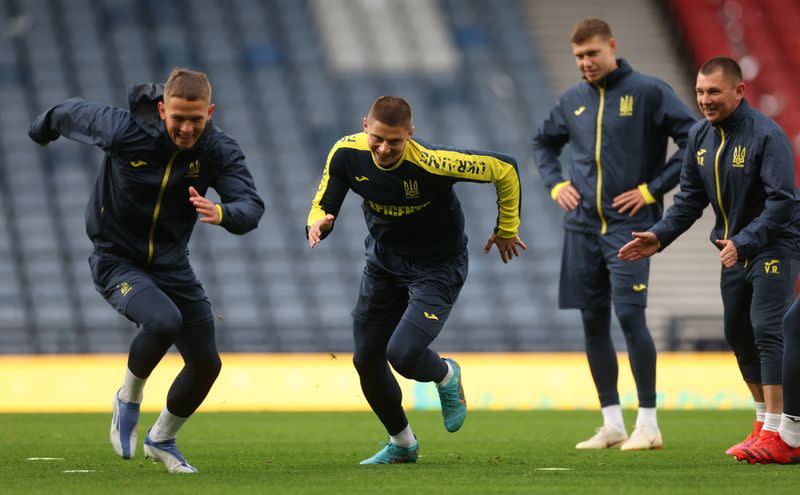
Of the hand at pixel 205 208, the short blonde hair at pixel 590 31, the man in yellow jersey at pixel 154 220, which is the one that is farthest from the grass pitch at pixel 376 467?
the short blonde hair at pixel 590 31

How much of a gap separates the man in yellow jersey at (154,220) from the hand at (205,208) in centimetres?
22

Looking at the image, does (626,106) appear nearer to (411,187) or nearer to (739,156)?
(739,156)

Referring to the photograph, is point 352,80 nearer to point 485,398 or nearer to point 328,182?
point 485,398

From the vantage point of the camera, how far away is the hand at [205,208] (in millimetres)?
6133

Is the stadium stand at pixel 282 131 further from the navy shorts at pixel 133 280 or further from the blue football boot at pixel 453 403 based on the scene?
the navy shorts at pixel 133 280

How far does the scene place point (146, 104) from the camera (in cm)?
670

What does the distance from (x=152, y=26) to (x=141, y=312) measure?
1890cm

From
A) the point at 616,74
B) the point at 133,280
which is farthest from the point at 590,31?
the point at 133,280

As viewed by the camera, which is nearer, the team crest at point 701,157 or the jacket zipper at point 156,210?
the jacket zipper at point 156,210

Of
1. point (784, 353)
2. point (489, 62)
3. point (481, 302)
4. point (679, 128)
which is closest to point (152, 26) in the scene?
point (489, 62)

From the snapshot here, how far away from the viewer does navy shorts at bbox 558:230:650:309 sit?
324 inches

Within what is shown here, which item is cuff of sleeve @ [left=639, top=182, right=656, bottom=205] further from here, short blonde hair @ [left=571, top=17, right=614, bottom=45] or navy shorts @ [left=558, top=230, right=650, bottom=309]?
short blonde hair @ [left=571, top=17, right=614, bottom=45]

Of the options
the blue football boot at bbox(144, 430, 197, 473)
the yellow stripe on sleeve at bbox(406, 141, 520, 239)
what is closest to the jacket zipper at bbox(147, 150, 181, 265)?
the blue football boot at bbox(144, 430, 197, 473)

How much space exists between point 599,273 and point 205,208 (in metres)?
3.21
